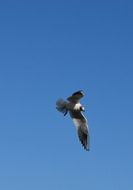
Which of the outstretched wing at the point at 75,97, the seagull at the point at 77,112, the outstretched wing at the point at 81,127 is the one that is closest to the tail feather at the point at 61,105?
the seagull at the point at 77,112

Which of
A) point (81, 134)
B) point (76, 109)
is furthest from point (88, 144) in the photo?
point (76, 109)

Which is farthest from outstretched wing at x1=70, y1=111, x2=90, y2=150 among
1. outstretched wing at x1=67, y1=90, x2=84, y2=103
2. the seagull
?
outstretched wing at x1=67, y1=90, x2=84, y2=103

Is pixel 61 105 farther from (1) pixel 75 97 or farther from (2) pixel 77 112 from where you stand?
(2) pixel 77 112

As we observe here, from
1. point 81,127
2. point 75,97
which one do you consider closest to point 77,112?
point 81,127

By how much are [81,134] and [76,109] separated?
1.91m

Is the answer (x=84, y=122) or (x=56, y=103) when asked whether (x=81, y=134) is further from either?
(x=56, y=103)

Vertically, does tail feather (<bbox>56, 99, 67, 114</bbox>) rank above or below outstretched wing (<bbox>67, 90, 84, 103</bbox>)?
below

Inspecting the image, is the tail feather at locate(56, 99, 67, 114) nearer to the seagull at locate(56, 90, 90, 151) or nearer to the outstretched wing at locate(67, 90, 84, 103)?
the seagull at locate(56, 90, 90, 151)

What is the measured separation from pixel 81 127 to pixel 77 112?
3.31ft

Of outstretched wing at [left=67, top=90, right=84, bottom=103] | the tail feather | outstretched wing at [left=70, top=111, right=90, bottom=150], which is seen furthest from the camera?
outstretched wing at [left=70, top=111, right=90, bottom=150]

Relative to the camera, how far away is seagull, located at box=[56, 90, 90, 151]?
21.2 m

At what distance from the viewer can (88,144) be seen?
23.3m

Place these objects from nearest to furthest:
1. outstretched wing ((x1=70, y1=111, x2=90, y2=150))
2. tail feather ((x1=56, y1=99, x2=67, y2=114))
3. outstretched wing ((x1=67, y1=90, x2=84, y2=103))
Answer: tail feather ((x1=56, y1=99, x2=67, y2=114)) → outstretched wing ((x1=67, y1=90, x2=84, y2=103)) → outstretched wing ((x1=70, y1=111, x2=90, y2=150))

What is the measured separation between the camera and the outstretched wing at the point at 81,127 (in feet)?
74.0
